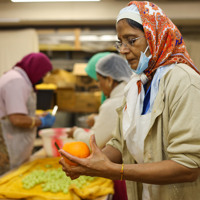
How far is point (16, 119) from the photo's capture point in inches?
80.7

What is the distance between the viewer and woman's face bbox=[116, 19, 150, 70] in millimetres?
992

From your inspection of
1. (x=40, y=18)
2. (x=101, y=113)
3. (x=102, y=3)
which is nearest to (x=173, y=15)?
(x=102, y=3)

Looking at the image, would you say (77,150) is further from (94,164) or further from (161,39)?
(161,39)

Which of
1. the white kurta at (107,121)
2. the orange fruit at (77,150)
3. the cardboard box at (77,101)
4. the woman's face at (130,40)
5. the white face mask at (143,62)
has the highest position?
the woman's face at (130,40)

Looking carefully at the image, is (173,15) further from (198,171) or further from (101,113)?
(198,171)

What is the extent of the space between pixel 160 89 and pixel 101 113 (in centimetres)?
90

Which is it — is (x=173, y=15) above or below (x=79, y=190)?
above

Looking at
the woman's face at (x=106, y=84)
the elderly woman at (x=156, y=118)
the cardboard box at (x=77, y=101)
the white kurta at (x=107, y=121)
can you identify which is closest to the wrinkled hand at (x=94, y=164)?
the elderly woman at (x=156, y=118)

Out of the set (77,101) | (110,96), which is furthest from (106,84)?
(77,101)

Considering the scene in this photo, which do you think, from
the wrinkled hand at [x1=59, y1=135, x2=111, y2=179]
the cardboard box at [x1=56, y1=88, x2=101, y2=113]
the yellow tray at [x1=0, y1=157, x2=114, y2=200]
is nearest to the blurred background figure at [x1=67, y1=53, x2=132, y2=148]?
the yellow tray at [x1=0, y1=157, x2=114, y2=200]

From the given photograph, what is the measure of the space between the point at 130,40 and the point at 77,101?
330 centimetres

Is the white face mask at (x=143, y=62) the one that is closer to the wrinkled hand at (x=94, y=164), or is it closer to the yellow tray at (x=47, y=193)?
the wrinkled hand at (x=94, y=164)

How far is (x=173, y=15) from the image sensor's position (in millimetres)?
3773

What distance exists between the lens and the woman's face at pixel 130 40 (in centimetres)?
99
